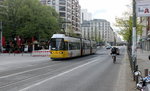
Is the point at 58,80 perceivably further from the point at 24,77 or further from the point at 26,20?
the point at 26,20

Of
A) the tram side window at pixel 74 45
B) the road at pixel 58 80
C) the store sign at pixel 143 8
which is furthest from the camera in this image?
the tram side window at pixel 74 45

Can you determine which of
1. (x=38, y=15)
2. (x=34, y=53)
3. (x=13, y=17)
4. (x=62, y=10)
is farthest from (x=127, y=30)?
(x=62, y=10)

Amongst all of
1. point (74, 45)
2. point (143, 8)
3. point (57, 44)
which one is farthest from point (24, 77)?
point (74, 45)

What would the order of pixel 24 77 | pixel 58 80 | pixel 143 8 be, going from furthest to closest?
pixel 24 77, pixel 58 80, pixel 143 8

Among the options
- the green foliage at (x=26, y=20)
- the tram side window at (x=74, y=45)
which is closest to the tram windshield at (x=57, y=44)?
the tram side window at (x=74, y=45)

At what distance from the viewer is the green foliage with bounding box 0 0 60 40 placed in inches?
2172

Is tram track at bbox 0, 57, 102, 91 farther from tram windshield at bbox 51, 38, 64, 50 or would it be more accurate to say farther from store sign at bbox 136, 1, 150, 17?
tram windshield at bbox 51, 38, 64, 50

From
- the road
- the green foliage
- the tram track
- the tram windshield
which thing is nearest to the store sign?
the road

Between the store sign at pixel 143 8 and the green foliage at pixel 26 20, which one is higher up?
the green foliage at pixel 26 20

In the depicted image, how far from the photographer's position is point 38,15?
187ft

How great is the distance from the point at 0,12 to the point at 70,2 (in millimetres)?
63451

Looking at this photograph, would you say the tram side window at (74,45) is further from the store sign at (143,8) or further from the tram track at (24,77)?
the store sign at (143,8)

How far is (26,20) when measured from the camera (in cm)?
5691

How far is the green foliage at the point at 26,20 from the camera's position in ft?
181
